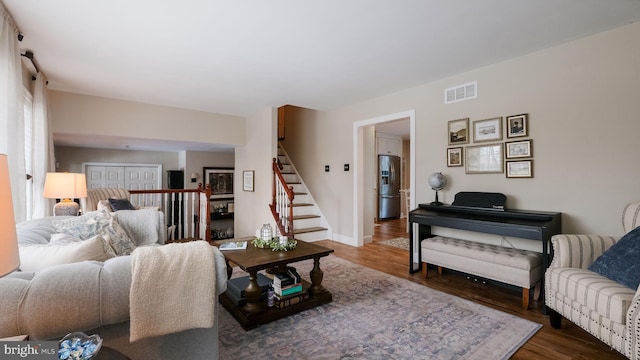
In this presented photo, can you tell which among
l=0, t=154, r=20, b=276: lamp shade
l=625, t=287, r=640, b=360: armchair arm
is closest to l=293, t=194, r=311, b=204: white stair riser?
l=625, t=287, r=640, b=360: armchair arm

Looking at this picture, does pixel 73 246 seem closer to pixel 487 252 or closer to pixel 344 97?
pixel 487 252

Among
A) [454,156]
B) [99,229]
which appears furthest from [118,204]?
[454,156]

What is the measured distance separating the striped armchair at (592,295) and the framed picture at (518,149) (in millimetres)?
939

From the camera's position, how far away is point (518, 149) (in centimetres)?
313

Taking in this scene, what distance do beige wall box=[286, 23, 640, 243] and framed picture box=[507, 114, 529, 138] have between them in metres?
0.05

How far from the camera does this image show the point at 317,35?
2.63 m

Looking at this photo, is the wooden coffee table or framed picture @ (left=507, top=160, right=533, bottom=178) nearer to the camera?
the wooden coffee table

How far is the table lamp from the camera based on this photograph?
9.77ft

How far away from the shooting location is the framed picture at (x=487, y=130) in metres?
3.26

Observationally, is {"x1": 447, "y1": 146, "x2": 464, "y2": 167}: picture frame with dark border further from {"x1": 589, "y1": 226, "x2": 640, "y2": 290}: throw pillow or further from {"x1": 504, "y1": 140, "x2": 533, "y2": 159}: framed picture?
{"x1": 589, "y1": 226, "x2": 640, "y2": 290}: throw pillow

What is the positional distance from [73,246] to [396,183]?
7.51 meters

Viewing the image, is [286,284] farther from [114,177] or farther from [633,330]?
[114,177]

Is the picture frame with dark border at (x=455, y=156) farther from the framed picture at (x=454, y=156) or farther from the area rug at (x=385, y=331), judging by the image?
the area rug at (x=385, y=331)

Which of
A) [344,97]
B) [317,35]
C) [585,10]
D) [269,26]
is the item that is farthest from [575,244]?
[344,97]
